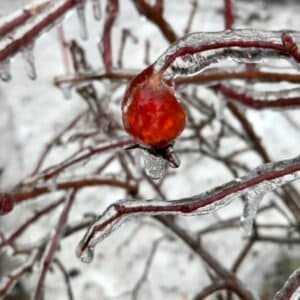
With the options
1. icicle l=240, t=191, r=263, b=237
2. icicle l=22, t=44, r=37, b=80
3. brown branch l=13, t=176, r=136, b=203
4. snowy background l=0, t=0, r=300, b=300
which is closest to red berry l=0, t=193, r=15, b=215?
brown branch l=13, t=176, r=136, b=203

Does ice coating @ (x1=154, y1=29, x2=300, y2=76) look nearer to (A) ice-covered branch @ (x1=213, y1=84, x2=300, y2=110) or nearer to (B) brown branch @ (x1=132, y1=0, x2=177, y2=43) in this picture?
(A) ice-covered branch @ (x1=213, y1=84, x2=300, y2=110)

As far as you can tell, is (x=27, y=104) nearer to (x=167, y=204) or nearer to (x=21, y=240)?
(x=21, y=240)

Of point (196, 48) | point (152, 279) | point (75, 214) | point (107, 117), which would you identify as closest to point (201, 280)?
point (152, 279)

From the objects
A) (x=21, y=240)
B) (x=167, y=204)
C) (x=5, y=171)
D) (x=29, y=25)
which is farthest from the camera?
(x=5, y=171)

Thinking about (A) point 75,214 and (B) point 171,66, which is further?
Result: (A) point 75,214

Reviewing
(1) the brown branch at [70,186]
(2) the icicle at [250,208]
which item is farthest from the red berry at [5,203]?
Answer: (2) the icicle at [250,208]

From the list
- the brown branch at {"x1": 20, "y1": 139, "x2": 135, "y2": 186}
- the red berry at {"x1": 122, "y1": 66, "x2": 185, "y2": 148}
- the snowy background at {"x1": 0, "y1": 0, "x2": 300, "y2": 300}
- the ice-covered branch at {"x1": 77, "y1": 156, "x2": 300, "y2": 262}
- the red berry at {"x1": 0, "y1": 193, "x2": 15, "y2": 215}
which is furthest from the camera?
the snowy background at {"x1": 0, "y1": 0, "x2": 300, "y2": 300}

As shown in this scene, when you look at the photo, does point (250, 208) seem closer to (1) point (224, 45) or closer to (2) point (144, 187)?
(1) point (224, 45)
